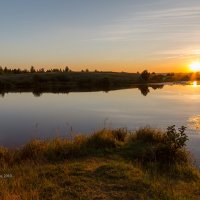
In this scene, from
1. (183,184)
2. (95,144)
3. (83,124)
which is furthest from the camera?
(83,124)

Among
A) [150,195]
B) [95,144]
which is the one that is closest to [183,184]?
[150,195]

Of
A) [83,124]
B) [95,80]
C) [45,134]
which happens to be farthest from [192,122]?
[95,80]

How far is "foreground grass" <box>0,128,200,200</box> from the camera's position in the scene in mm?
7560

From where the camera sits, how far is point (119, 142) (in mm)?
12836

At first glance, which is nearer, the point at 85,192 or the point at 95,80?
the point at 85,192

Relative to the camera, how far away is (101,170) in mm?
9148

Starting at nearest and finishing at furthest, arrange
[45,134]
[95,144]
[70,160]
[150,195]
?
[150,195]
[70,160]
[95,144]
[45,134]

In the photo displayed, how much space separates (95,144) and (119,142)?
3.46 ft

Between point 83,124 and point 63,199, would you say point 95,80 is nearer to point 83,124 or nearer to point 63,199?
point 83,124

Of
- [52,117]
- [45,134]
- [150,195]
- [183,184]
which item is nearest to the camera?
[150,195]

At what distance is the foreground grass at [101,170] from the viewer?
24.8 feet

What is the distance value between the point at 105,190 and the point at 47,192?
A: 1.28 m

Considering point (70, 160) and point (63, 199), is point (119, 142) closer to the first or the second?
point (70, 160)

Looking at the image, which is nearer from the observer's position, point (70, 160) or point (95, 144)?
point (70, 160)
